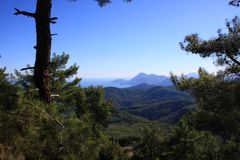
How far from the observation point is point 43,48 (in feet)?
16.4

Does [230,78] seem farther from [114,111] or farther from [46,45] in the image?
[114,111]

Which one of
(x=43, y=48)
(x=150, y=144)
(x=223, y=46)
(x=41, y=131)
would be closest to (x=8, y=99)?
(x=41, y=131)

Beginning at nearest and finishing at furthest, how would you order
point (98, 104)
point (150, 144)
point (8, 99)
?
point (8, 99) < point (150, 144) < point (98, 104)

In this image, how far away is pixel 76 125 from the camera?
148 inches

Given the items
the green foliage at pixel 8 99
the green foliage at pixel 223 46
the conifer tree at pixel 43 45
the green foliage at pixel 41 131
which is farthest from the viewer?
the green foliage at pixel 223 46

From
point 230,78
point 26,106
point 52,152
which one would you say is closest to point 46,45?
point 26,106

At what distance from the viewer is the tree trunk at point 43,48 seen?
4840mm

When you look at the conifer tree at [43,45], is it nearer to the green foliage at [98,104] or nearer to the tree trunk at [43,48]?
the tree trunk at [43,48]

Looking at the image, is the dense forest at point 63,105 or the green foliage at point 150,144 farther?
the green foliage at point 150,144

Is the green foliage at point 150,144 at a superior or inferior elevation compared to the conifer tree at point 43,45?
inferior

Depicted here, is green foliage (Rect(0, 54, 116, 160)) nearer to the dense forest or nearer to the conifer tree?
the dense forest

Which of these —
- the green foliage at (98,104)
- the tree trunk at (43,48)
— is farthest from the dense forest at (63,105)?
the green foliage at (98,104)

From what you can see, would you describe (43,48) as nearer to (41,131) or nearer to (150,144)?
(41,131)

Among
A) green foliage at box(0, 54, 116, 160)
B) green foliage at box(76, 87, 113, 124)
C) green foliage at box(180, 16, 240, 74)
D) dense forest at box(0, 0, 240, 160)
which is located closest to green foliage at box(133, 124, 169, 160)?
green foliage at box(76, 87, 113, 124)
